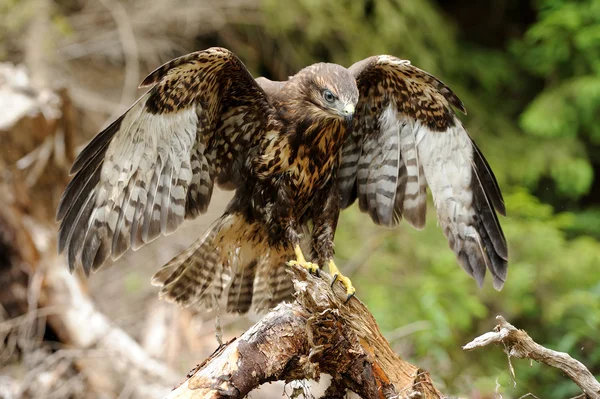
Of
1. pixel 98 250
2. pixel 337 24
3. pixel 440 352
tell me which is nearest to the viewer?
pixel 98 250

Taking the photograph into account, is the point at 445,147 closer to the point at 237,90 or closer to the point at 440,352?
the point at 237,90

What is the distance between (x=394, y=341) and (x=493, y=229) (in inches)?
90.7

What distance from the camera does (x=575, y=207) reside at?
7969mm

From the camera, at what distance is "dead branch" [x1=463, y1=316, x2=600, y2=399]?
266 centimetres

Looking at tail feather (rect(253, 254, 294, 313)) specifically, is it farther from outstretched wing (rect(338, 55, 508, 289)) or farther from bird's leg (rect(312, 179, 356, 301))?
outstretched wing (rect(338, 55, 508, 289))

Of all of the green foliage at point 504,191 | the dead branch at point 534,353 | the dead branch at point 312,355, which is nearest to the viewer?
the dead branch at point 312,355

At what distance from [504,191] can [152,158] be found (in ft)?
15.4

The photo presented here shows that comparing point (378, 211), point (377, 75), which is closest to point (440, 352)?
point (378, 211)

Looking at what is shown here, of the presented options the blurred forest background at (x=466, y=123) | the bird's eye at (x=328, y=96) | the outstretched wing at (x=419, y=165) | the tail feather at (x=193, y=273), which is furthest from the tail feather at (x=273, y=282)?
the blurred forest background at (x=466, y=123)

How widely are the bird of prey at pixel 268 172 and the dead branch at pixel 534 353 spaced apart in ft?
2.12

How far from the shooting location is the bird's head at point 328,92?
3.24 meters

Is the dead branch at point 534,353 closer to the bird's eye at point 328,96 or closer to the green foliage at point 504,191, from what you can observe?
the bird's eye at point 328,96

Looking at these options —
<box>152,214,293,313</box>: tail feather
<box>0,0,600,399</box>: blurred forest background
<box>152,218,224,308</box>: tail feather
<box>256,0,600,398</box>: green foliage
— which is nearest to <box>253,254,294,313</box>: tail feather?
<box>152,214,293,313</box>: tail feather

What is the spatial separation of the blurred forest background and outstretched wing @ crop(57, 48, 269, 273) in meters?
1.66
